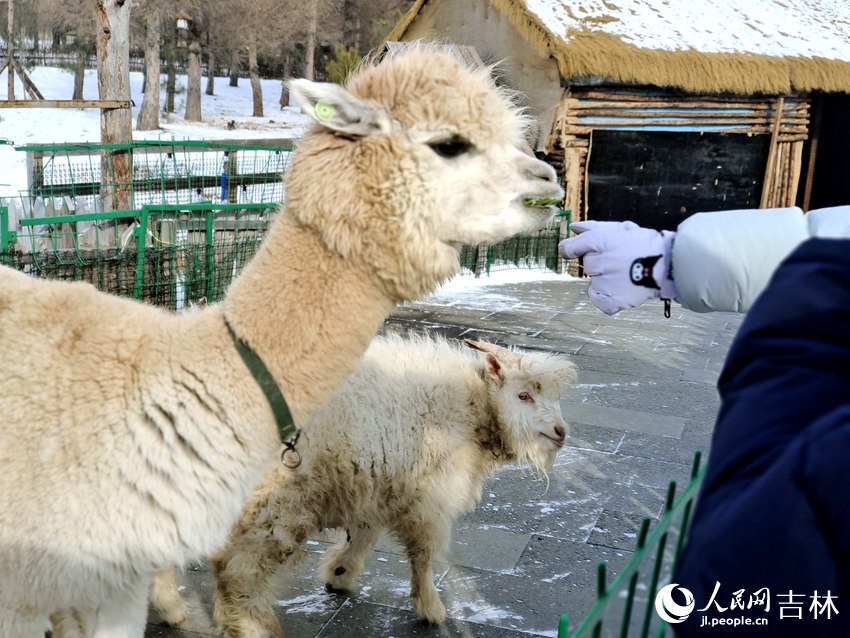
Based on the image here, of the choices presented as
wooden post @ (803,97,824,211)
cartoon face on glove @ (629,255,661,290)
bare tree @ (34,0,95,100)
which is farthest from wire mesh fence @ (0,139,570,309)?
bare tree @ (34,0,95,100)

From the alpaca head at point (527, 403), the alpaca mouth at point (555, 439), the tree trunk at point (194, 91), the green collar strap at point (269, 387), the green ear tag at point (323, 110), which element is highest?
the tree trunk at point (194, 91)

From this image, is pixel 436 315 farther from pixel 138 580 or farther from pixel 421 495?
pixel 138 580

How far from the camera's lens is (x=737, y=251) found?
196cm

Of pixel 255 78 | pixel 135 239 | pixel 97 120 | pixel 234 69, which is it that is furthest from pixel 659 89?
pixel 234 69

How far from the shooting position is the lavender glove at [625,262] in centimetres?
217

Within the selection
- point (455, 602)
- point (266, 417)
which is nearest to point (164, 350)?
point (266, 417)

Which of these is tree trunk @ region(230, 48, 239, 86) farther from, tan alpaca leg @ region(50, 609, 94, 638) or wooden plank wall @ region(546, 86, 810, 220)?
tan alpaca leg @ region(50, 609, 94, 638)

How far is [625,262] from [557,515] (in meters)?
3.13

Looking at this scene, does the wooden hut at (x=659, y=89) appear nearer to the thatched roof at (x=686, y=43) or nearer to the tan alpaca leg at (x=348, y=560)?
the thatched roof at (x=686, y=43)

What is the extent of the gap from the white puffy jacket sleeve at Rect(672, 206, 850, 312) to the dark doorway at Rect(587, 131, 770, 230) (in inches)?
496

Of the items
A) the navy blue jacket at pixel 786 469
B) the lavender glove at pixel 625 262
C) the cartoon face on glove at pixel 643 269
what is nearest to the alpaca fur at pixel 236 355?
the lavender glove at pixel 625 262

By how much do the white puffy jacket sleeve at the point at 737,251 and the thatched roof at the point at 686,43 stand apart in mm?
11669

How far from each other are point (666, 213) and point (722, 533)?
1463cm

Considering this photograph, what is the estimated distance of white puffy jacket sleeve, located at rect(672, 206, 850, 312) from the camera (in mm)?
1955
